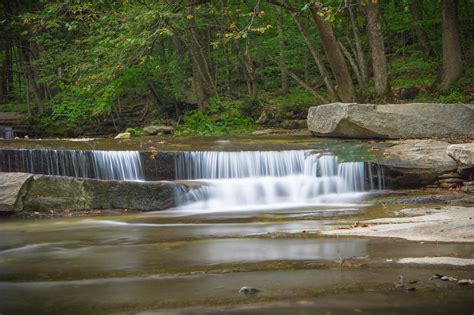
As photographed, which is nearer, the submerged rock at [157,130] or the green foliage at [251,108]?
the submerged rock at [157,130]

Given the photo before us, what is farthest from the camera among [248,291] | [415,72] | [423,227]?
[415,72]

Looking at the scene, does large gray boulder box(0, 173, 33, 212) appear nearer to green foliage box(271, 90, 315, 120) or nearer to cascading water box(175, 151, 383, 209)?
cascading water box(175, 151, 383, 209)

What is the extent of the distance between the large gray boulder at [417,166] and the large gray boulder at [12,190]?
7.04 m

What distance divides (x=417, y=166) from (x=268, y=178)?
3.12m

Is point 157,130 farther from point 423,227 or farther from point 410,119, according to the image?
point 423,227

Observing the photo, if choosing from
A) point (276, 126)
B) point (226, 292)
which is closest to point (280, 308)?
point (226, 292)

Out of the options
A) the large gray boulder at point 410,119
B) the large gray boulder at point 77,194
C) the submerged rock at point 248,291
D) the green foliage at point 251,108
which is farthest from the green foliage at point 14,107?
the submerged rock at point 248,291

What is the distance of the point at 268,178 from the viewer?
40.9ft

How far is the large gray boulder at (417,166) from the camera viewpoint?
11461 mm

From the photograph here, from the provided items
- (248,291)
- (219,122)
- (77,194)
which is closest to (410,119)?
(219,122)

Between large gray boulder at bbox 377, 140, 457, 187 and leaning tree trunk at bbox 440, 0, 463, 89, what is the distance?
7.27 meters

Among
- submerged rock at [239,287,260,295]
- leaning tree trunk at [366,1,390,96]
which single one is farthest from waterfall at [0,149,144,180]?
submerged rock at [239,287,260,295]

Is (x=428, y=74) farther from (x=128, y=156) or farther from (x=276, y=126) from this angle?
(x=128, y=156)

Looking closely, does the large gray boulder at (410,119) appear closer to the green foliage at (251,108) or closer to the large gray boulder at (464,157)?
the large gray boulder at (464,157)
